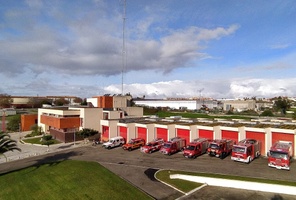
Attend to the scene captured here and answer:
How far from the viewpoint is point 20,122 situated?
70875 millimetres

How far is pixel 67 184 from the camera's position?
23.2 metres

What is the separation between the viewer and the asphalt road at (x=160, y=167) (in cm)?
1935

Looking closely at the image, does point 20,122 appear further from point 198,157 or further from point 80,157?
point 198,157

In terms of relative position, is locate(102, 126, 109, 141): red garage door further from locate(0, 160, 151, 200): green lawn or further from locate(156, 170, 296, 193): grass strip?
locate(156, 170, 296, 193): grass strip

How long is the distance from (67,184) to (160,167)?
34.1 feet

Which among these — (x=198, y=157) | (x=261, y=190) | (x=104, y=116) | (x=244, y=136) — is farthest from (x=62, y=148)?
(x=261, y=190)

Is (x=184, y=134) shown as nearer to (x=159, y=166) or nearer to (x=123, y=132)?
(x=159, y=166)

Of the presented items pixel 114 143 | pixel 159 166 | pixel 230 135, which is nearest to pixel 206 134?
pixel 230 135

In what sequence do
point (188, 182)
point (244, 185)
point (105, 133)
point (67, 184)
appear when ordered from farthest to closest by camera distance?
point (105, 133), point (67, 184), point (188, 182), point (244, 185)

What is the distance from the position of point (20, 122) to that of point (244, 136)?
65.8 metres

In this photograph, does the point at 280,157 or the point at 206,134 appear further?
the point at 206,134

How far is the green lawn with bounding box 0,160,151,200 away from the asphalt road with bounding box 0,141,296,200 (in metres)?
1.53

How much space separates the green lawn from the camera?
2068 cm

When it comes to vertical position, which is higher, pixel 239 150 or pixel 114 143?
pixel 239 150
